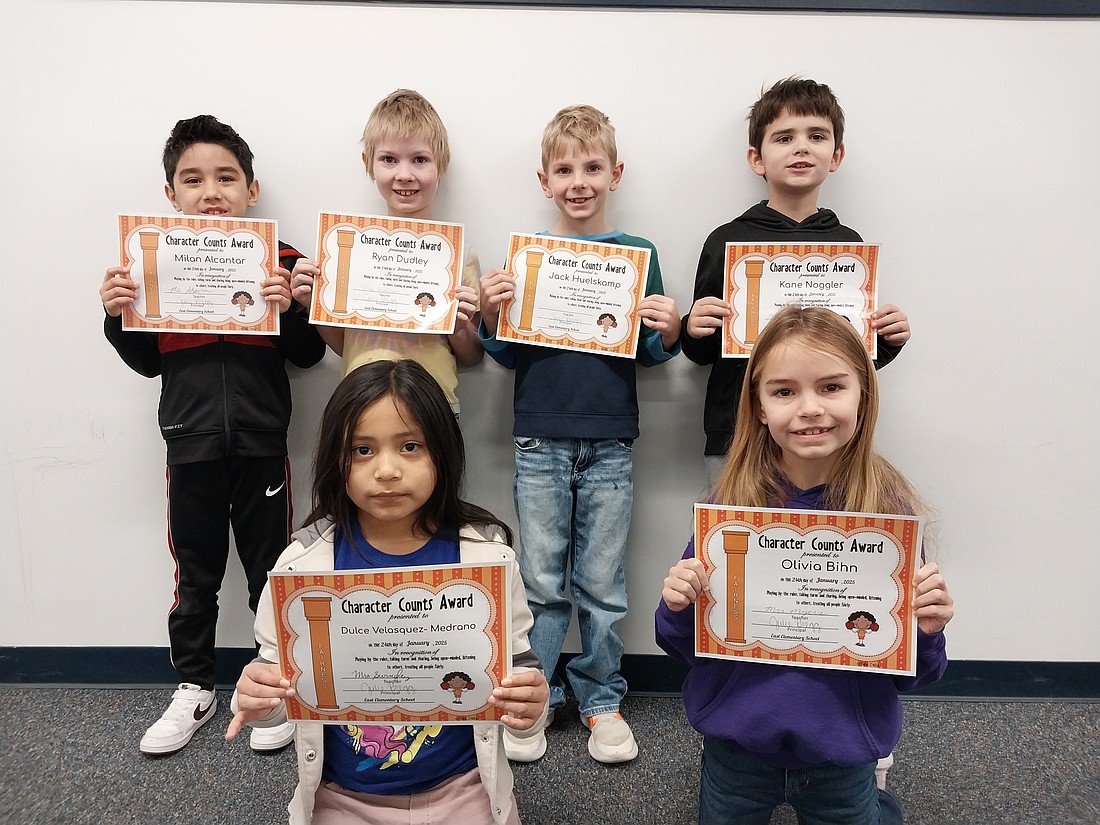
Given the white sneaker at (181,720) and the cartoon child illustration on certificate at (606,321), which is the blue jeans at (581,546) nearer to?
the cartoon child illustration on certificate at (606,321)

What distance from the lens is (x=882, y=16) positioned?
195 centimetres

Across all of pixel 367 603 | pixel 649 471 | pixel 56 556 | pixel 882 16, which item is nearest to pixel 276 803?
pixel 367 603

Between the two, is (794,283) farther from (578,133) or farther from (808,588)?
(808,588)

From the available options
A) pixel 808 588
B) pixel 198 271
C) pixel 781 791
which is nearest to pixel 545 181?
pixel 198 271

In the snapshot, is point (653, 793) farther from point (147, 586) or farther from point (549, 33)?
point (549, 33)

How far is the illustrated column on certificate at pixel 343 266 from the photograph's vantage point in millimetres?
1754

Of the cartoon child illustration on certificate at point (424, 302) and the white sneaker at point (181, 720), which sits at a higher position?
the cartoon child illustration on certificate at point (424, 302)

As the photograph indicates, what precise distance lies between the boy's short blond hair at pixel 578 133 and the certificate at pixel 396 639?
1226 mm

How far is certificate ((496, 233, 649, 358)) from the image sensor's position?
69.5 inches

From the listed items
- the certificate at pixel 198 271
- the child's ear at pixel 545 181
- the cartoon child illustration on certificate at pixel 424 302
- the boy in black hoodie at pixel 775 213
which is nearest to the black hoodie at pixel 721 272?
the boy in black hoodie at pixel 775 213

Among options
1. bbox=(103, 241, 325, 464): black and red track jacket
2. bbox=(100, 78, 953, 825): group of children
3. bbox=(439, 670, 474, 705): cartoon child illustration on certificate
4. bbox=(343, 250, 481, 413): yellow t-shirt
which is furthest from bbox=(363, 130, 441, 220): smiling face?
bbox=(439, 670, 474, 705): cartoon child illustration on certificate

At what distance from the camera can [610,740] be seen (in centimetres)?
179

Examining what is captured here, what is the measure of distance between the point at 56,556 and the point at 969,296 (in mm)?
2935

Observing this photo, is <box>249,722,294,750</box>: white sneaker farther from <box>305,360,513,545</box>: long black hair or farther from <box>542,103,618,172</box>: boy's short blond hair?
<box>542,103,618,172</box>: boy's short blond hair
